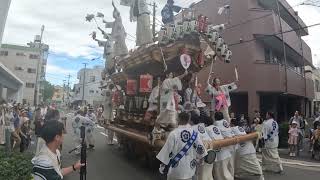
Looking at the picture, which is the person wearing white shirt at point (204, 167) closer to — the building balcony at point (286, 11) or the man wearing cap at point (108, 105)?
the man wearing cap at point (108, 105)

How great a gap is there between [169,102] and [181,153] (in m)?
3.15

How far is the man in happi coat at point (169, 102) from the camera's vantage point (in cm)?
952

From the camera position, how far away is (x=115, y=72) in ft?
52.2

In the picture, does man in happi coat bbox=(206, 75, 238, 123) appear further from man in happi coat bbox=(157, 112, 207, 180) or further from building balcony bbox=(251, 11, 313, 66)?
building balcony bbox=(251, 11, 313, 66)

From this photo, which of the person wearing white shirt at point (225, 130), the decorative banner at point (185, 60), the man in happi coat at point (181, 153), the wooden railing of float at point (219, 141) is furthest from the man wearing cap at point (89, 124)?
the man in happi coat at point (181, 153)

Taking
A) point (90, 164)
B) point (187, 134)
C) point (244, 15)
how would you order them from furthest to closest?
point (244, 15)
point (90, 164)
point (187, 134)

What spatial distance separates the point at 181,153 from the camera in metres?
6.63

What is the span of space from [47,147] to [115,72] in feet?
39.2

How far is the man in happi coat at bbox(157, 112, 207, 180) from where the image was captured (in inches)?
260

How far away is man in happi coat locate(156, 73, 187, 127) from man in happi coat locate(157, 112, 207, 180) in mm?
2618

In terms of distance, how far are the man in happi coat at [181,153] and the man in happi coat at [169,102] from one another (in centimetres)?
262

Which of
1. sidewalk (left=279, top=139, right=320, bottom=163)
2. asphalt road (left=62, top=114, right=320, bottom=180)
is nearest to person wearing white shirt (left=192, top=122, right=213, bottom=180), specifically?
asphalt road (left=62, top=114, right=320, bottom=180)

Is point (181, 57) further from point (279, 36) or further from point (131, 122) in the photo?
point (279, 36)

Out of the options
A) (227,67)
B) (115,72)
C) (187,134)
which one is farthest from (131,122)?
(227,67)
